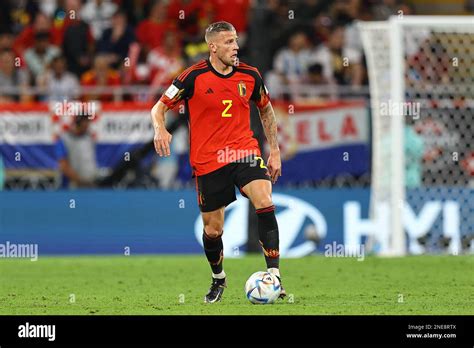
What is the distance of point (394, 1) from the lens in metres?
23.1

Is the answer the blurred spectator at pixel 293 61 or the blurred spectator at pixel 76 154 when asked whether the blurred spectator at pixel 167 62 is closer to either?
the blurred spectator at pixel 293 61

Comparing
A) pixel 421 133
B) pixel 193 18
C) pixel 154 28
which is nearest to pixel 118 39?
pixel 154 28

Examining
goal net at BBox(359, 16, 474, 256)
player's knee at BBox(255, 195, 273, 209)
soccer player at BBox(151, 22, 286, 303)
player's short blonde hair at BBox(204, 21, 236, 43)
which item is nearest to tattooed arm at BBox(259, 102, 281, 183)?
soccer player at BBox(151, 22, 286, 303)

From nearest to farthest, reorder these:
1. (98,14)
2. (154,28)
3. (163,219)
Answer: (163,219) < (154,28) < (98,14)

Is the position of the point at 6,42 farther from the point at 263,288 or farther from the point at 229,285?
the point at 263,288

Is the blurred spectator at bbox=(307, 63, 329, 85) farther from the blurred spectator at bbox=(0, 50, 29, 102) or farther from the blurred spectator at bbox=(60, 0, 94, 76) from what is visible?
the blurred spectator at bbox=(0, 50, 29, 102)

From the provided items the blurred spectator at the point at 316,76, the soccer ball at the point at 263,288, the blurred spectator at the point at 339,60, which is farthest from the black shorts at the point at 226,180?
the blurred spectator at the point at 339,60

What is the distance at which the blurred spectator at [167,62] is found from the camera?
2059cm

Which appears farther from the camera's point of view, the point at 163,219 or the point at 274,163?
the point at 163,219

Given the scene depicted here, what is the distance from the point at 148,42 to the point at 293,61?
2489 millimetres

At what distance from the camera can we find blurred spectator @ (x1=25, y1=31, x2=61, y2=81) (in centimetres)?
2147

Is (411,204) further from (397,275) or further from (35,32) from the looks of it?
(35,32)

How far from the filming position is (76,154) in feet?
62.2

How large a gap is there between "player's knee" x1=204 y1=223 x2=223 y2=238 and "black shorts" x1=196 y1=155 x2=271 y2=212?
176 millimetres
